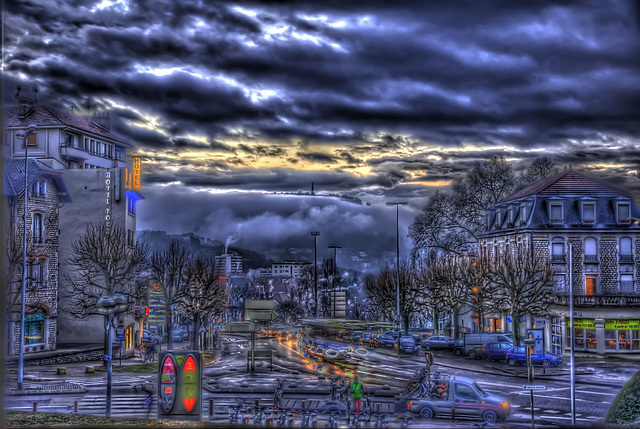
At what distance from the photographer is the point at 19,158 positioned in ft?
90.1

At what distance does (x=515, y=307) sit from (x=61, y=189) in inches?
862

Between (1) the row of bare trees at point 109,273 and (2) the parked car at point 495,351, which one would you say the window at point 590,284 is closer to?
(2) the parked car at point 495,351

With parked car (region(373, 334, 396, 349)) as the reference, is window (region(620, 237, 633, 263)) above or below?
above

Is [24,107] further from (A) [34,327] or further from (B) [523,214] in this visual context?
(B) [523,214]

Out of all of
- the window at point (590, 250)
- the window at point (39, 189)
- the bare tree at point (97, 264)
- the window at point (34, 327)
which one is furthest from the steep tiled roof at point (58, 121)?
the window at point (590, 250)

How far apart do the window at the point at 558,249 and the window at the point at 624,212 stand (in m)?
2.04

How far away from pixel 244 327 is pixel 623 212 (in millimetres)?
13793

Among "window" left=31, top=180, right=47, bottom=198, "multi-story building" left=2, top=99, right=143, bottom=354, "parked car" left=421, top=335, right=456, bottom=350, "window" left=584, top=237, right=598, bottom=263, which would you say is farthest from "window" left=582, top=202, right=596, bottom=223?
"window" left=31, top=180, right=47, bottom=198

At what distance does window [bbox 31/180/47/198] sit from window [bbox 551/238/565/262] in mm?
22475

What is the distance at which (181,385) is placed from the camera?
12.2 m

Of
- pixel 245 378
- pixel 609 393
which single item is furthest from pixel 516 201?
pixel 245 378

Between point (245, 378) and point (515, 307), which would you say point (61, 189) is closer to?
point (245, 378)

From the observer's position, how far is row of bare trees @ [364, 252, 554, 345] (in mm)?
22188

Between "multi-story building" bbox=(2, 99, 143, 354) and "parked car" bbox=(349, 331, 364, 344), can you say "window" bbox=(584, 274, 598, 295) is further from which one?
"multi-story building" bbox=(2, 99, 143, 354)
